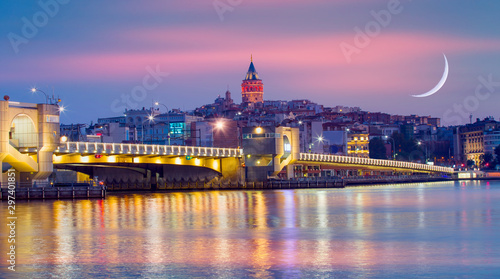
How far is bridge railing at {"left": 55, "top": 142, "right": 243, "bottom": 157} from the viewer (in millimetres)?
76500

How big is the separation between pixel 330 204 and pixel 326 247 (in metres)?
32.6

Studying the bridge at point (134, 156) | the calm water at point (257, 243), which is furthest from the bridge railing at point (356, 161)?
the calm water at point (257, 243)

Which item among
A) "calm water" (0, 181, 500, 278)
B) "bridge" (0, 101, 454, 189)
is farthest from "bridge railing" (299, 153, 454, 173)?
"calm water" (0, 181, 500, 278)

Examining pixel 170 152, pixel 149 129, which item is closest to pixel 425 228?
pixel 170 152

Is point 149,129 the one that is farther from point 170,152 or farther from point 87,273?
point 87,273

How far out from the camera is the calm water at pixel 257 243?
26797 mm

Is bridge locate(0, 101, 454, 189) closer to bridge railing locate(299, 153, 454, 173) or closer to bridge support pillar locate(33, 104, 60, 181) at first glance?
bridge support pillar locate(33, 104, 60, 181)

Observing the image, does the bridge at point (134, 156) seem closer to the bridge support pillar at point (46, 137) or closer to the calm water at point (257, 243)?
the bridge support pillar at point (46, 137)

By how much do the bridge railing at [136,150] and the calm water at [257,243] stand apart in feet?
65.0

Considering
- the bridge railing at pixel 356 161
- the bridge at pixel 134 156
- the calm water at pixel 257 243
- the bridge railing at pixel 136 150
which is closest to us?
the calm water at pixel 257 243

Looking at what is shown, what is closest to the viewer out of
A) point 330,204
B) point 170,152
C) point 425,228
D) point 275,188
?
point 425,228

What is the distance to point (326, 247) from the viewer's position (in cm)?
3272

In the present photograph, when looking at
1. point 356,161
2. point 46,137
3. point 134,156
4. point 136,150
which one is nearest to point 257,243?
point 46,137

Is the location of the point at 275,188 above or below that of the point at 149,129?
below
